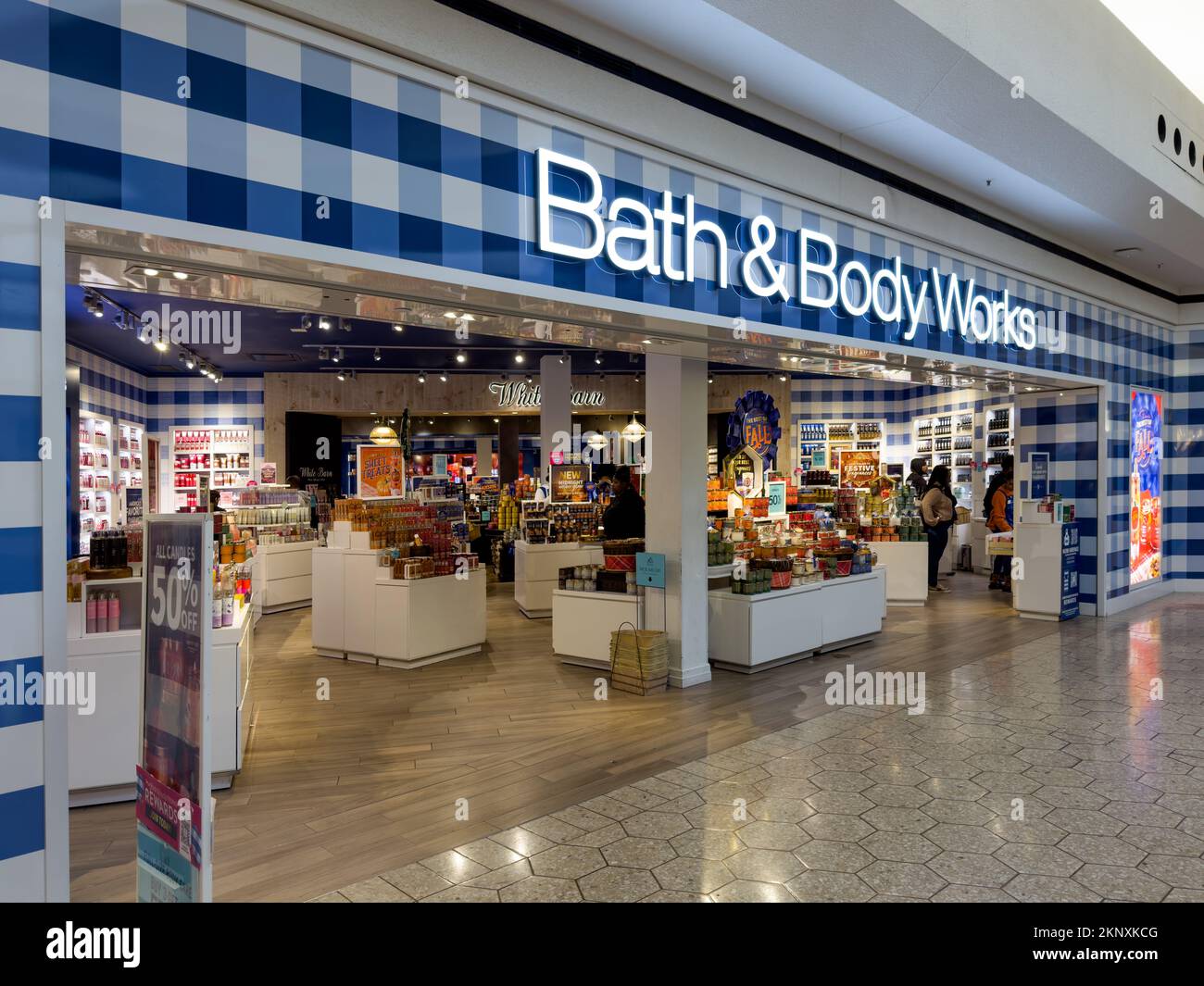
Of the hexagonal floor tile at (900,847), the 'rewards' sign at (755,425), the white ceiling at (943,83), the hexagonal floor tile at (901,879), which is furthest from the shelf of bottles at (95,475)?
the hexagonal floor tile at (901,879)

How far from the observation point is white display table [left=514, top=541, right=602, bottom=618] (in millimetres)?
9938

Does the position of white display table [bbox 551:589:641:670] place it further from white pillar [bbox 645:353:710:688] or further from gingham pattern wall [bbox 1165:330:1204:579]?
gingham pattern wall [bbox 1165:330:1204:579]

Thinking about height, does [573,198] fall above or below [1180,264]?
below

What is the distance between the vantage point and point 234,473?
15.1 metres

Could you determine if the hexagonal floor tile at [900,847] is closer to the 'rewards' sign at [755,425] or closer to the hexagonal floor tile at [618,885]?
the hexagonal floor tile at [618,885]

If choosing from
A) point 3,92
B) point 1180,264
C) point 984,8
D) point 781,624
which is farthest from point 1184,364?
point 3,92

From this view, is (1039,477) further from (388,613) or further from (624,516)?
(388,613)

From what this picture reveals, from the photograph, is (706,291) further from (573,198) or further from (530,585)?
(530,585)

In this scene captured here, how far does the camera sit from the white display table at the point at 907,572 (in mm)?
10531

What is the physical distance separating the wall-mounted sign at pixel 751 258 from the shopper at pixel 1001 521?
5.15 m

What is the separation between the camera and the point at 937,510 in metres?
11.8

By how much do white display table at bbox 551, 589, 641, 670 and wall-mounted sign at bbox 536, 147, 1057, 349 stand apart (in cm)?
Answer: 289
